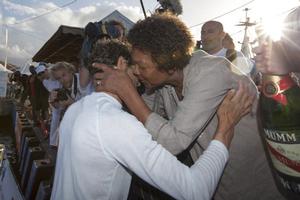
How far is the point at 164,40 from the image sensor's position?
196 centimetres

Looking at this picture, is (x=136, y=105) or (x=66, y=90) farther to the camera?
(x=66, y=90)

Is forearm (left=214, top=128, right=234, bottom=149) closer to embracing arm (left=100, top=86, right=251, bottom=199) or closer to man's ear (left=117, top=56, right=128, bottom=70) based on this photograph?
embracing arm (left=100, top=86, right=251, bottom=199)

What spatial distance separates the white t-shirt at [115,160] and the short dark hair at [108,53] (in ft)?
0.87

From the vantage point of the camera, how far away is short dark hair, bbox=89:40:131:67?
75.5 inches

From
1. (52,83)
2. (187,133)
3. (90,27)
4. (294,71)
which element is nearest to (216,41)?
(90,27)

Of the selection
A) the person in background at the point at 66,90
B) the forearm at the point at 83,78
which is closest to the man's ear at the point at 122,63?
the forearm at the point at 83,78

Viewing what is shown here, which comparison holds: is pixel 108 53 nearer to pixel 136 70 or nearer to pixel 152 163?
pixel 136 70

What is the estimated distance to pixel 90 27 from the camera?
3.22 m

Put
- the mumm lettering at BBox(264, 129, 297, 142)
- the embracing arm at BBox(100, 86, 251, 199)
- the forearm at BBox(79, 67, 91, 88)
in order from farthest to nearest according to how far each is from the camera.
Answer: the forearm at BBox(79, 67, 91, 88), the embracing arm at BBox(100, 86, 251, 199), the mumm lettering at BBox(264, 129, 297, 142)

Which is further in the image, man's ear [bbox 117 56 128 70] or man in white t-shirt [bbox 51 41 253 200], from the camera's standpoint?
man's ear [bbox 117 56 128 70]

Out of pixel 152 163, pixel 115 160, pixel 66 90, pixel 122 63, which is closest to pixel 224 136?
pixel 152 163

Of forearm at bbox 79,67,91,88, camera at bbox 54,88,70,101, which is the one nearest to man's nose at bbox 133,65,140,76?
forearm at bbox 79,67,91,88

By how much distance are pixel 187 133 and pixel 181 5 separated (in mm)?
2667

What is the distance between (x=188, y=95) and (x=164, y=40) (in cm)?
35
